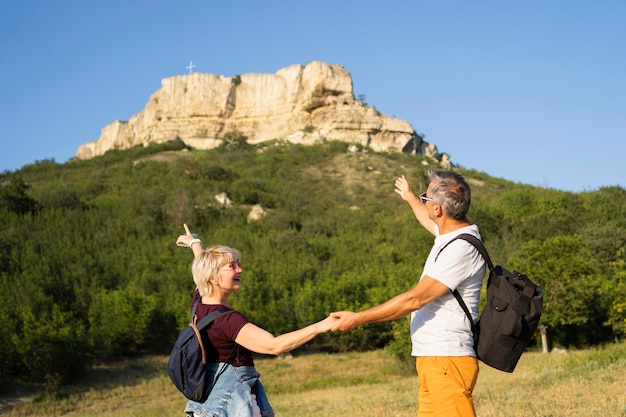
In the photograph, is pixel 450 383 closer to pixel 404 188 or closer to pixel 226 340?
pixel 226 340

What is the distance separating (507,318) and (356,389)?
13683 mm

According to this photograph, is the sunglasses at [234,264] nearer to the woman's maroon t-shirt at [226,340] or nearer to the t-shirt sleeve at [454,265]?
the woman's maroon t-shirt at [226,340]

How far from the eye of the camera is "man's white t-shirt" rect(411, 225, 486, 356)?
130 inches

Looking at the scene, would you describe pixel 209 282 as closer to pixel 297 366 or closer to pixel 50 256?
pixel 297 366

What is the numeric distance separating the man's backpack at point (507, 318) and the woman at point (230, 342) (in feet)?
2.96

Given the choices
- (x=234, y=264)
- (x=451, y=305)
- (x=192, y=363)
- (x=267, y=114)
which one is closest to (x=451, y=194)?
(x=451, y=305)

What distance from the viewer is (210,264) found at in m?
3.44

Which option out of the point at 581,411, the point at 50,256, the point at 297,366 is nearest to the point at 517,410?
the point at 581,411

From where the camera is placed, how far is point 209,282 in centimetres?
346

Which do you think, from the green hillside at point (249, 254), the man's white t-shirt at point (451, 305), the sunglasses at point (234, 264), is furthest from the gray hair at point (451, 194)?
the green hillside at point (249, 254)

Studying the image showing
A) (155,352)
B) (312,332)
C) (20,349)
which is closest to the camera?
(312,332)

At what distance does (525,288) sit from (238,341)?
61.4 inches

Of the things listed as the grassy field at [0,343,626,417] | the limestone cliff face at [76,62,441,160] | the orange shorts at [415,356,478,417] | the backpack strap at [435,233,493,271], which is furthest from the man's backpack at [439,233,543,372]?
the limestone cliff face at [76,62,441,160]

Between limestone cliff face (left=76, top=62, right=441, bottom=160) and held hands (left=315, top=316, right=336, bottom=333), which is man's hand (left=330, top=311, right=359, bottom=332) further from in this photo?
limestone cliff face (left=76, top=62, right=441, bottom=160)
